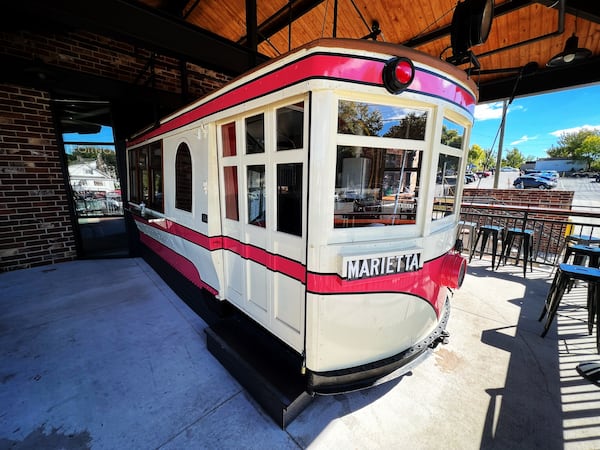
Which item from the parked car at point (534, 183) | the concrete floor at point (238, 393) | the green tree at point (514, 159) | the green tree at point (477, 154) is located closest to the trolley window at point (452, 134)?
the concrete floor at point (238, 393)

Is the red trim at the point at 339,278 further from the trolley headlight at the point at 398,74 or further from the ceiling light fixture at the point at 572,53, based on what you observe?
the ceiling light fixture at the point at 572,53

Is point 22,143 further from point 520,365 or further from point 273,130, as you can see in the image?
point 520,365

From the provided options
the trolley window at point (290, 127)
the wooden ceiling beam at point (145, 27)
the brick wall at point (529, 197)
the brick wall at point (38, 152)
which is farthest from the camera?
the brick wall at point (529, 197)

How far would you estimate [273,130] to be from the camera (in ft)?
5.81

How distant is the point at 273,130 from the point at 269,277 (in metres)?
1.09

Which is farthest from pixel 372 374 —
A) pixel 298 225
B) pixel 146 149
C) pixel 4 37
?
pixel 4 37

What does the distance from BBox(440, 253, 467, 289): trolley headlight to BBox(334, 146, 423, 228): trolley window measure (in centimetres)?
58

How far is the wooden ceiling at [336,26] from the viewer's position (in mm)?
2100

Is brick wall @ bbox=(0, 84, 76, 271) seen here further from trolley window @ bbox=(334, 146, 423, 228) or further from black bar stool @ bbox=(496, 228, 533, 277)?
black bar stool @ bbox=(496, 228, 533, 277)

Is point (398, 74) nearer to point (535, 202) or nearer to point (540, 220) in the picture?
point (540, 220)

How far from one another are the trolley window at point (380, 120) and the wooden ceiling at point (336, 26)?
99 cm

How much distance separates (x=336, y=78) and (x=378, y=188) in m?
0.81

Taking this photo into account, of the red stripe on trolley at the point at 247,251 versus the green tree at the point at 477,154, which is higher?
the green tree at the point at 477,154

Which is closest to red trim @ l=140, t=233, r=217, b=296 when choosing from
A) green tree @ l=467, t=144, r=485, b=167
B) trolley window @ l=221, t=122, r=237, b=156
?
trolley window @ l=221, t=122, r=237, b=156
